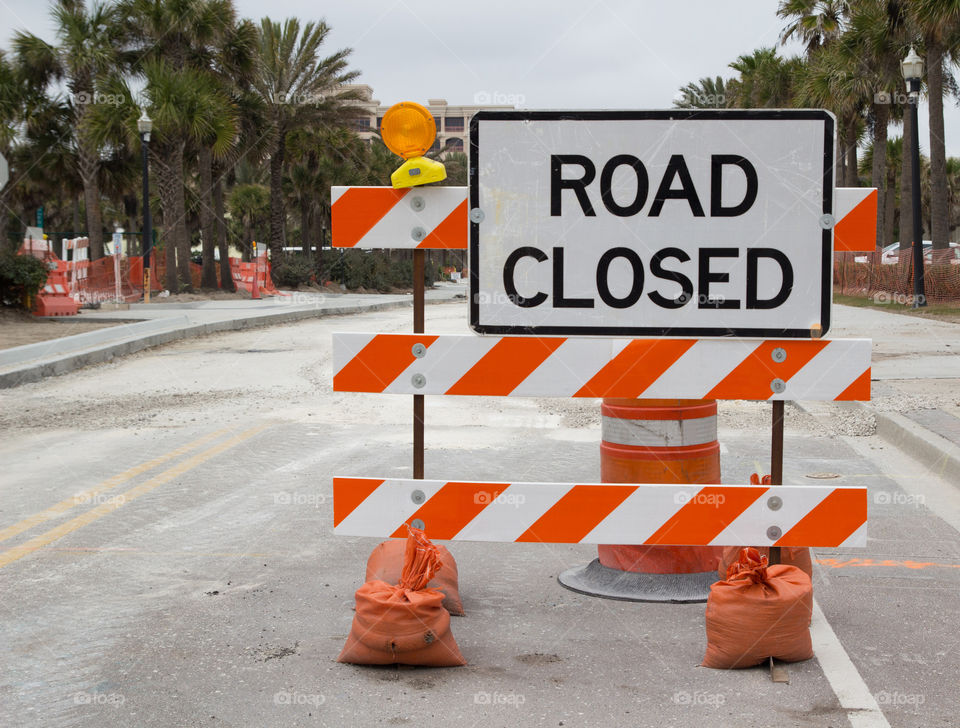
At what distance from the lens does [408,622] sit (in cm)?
385

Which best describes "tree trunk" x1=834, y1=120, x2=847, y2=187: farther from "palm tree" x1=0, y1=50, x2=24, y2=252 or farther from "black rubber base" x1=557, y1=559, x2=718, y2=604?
"black rubber base" x1=557, y1=559, x2=718, y2=604

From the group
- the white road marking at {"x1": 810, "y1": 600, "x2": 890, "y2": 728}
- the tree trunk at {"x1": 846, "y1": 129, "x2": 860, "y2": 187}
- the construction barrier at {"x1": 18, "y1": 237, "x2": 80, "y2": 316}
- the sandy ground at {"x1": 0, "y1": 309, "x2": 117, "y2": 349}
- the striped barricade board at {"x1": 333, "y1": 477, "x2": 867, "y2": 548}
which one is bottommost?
the white road marking at {"x1": 810, "y1": 600, "x2": 890, "y2": 728}

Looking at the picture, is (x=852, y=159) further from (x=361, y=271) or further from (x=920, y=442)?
(x=920, y=442)

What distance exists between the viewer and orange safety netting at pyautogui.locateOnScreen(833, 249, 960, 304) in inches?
1120

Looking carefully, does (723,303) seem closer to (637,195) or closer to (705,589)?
(637,195)

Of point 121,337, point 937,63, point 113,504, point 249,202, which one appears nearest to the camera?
point 113,504

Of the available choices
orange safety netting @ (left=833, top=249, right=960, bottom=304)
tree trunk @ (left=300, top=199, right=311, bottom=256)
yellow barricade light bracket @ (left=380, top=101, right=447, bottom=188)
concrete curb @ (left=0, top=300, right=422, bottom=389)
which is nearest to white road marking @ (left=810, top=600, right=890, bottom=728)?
yellow barricade light bracket @ (left=380, top=101, right=447, bottom=188)

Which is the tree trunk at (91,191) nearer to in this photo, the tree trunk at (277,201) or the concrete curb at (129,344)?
the tree trunk at (277,201)

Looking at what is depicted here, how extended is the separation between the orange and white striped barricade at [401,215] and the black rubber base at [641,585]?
1762 mm

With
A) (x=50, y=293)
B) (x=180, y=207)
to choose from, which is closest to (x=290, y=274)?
(x=180, y=207)

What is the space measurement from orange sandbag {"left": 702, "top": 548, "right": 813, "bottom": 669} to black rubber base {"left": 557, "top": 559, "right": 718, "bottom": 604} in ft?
2.47

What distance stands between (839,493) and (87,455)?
250 inches

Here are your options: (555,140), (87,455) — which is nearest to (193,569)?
(555,140)

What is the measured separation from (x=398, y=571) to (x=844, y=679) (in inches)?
67.0
